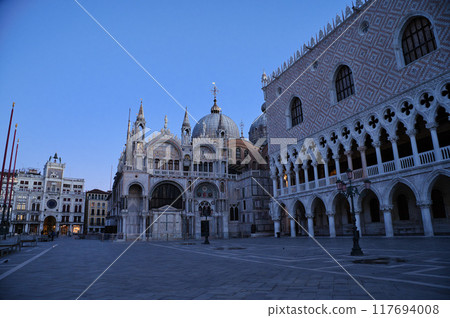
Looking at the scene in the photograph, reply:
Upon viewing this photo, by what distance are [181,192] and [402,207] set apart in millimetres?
23963

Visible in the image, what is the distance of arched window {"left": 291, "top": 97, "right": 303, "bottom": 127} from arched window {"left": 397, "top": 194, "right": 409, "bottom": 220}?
11.0 meters

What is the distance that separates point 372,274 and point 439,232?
17061 millimetres

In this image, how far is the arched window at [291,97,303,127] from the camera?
2856 centimetres

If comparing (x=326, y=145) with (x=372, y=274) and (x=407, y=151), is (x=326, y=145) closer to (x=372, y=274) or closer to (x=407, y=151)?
(x=407, y=151)

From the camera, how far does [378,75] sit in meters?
20.2

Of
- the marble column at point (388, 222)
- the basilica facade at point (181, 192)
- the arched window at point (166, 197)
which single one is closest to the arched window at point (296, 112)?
the basilica facade at point (181, 192)

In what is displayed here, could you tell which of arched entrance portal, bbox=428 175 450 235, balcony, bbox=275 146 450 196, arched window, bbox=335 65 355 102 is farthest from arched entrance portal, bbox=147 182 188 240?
arched entrance portal, bbox=428 175 450 235

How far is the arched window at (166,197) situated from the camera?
35.5 meters

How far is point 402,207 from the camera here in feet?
71.1

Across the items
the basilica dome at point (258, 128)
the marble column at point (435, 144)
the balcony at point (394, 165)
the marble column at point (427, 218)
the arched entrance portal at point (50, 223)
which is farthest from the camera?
the arched entrance portal at point (50, 223)

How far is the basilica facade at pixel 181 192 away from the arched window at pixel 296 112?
908 cm

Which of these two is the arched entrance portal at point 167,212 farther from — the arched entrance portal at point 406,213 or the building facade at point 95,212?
the building facade at point 95,212

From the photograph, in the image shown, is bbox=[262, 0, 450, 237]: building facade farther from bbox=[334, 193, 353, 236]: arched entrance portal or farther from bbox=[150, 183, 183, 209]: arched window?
bbox=[150, 183, 183, 209]: arched window
